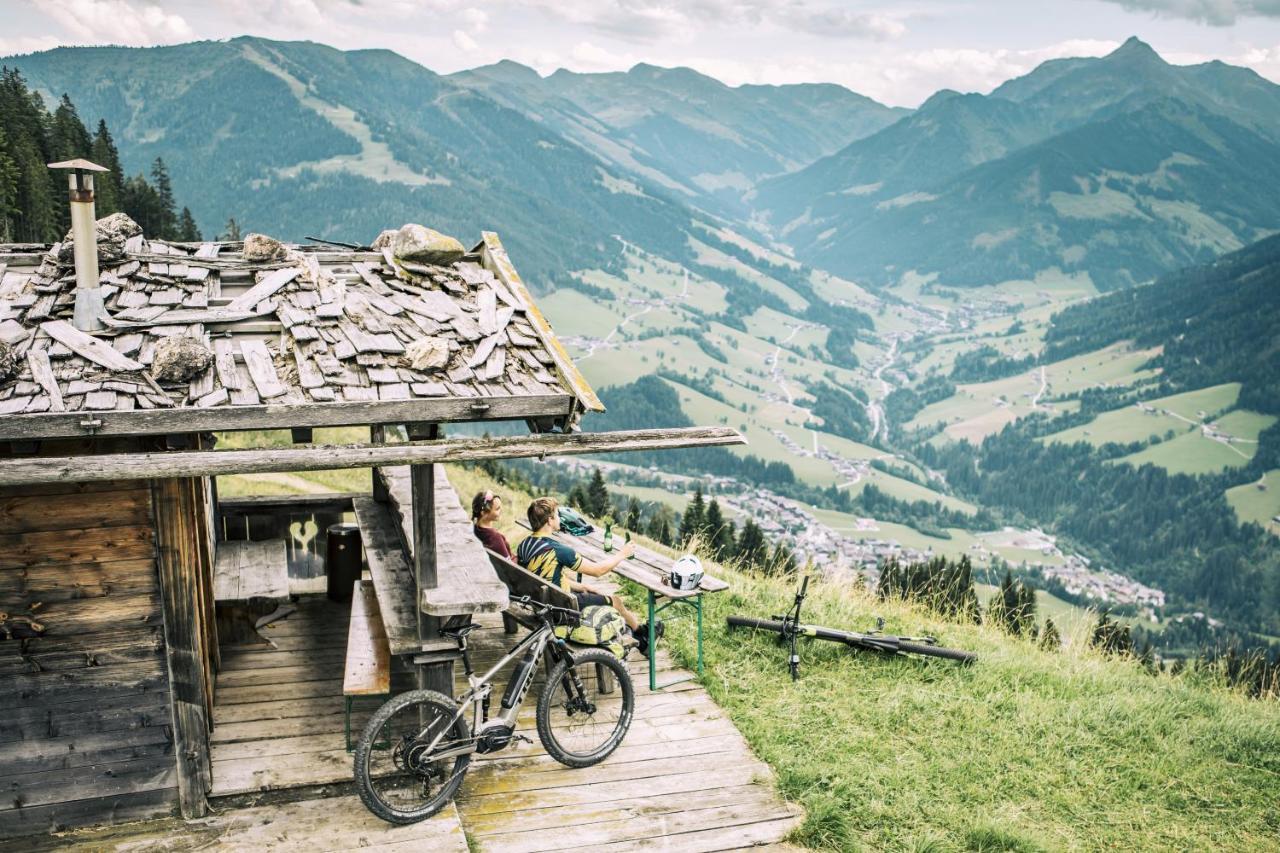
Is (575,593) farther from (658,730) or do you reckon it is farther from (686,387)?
(686,387)

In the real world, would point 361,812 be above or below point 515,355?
below

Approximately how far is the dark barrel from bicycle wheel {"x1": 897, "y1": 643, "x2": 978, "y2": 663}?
5369 millimetres

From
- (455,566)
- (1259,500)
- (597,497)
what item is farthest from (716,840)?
(1259,500)

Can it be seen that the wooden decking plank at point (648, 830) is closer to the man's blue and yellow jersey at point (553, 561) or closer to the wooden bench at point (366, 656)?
the wooden bench at point (366, 656)

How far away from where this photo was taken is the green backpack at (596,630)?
7402 millimetres

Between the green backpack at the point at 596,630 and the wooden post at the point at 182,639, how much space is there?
2626mm

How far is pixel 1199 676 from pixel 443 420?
8.58m

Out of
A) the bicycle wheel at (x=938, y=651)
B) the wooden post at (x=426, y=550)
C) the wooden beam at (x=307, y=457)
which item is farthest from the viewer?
the bicycle wheel at (x=938, y=651)

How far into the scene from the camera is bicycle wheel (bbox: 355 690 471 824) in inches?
231

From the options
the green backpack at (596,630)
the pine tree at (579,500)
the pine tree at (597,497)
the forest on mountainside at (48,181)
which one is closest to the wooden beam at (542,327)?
the green backpack at (596,630)

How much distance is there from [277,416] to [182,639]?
1.60 meters

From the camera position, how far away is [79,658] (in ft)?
18.8

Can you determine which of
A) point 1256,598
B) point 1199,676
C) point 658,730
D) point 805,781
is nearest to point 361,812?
point 658,730

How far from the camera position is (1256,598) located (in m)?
132
